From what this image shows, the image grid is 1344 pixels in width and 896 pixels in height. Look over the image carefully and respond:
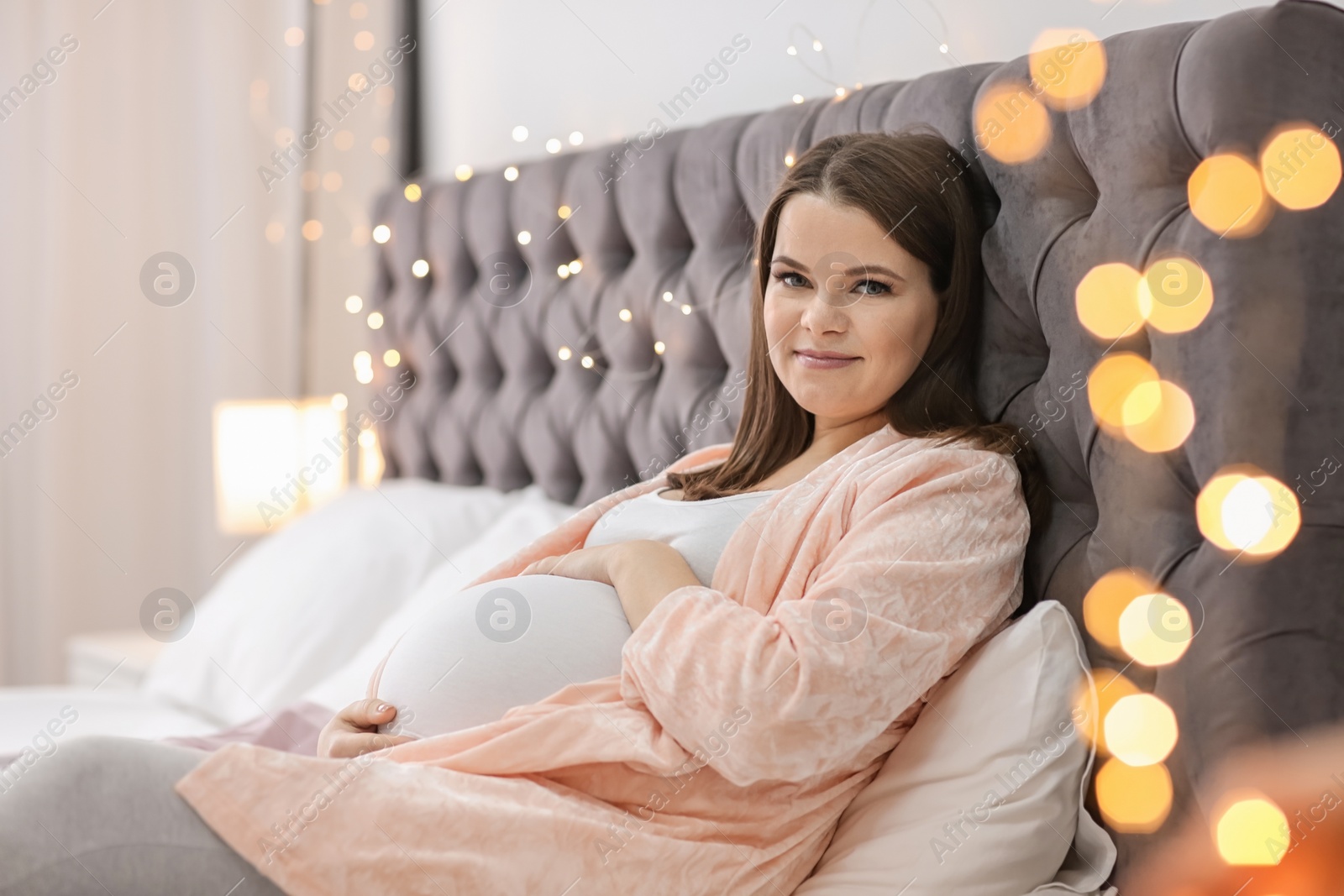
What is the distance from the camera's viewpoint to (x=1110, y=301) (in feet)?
3.23

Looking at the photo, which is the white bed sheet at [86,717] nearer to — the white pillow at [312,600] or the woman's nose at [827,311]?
the white pillow at [312,600]

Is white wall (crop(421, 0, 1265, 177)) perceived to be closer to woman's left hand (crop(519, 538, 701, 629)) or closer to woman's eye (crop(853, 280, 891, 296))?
woman's eye (crop(853, 280, 891, 296))

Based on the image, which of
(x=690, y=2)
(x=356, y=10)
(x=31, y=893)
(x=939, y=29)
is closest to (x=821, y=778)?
(x=31, y=893)

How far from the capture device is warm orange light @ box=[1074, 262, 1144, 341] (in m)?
0.97

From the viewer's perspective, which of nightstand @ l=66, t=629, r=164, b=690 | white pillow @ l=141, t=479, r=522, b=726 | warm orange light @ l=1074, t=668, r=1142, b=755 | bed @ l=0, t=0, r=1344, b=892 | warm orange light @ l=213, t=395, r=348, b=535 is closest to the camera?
bed @ l=0, t=0, r=1344, b=892

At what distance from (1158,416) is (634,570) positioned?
486mm

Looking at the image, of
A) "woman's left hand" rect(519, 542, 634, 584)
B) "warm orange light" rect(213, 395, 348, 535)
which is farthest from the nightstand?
"woman's left hand" rect(519, 542, 634, 584)

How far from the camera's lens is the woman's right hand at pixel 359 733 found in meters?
1.07

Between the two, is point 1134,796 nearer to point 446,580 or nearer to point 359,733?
point 359,733

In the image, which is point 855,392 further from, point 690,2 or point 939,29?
point 690,2

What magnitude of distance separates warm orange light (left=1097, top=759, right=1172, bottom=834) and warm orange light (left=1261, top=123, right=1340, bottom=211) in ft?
1.50

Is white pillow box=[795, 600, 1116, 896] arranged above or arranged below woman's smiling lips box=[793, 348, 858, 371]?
below

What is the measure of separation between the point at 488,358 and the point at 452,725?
1.16 metres

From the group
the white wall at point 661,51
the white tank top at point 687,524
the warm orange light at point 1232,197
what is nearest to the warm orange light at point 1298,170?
the warm orange light at point 1232,197
